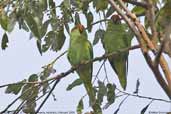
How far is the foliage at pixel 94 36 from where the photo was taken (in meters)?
0.56

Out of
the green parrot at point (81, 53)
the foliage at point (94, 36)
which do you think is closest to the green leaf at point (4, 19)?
the foliage at point (94, 36)

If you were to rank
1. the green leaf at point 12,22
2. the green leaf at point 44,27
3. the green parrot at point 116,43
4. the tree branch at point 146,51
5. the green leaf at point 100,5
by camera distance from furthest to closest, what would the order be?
1. the green leaf at point 44,27
2. the green leaf at point 100,5
3. the green leaf at point 12,22
4. the green parrot at point 116,43
5. the tree branch at point 146,51

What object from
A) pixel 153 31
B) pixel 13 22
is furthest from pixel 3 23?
pixel 153 31

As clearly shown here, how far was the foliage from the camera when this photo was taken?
0.56m

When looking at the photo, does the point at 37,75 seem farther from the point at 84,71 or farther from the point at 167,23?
the point at 167,23

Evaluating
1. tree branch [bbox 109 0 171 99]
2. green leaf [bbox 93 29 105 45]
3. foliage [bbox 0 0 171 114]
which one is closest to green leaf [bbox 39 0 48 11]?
foliage [bbox 0 0 171 114]

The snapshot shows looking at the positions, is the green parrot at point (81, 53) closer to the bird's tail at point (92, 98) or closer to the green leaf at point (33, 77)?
the bird's tail at point (92, 98)

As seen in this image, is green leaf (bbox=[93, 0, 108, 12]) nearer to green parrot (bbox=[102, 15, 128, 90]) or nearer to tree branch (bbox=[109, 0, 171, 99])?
green parrot (bbox=[102, 15, 128, 90])

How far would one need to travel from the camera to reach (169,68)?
22.0 inches

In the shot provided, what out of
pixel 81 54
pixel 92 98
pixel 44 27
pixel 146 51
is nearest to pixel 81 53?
pixel 81 54

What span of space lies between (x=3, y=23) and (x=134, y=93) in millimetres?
279

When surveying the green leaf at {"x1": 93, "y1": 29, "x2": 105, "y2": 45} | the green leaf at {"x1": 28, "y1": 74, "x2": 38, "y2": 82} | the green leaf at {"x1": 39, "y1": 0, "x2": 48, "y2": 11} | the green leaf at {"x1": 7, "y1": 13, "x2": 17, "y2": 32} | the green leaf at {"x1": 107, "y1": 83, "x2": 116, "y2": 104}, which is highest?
the green leaf at {"x1": 39, "y1": 0, "x2": 48, "y2": 11}

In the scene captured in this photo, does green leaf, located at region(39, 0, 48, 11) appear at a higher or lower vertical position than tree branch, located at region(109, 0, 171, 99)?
higher

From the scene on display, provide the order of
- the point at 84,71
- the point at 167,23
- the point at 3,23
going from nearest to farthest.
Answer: the point at 167,23 < the point at 84,71 < the point at 3,23
